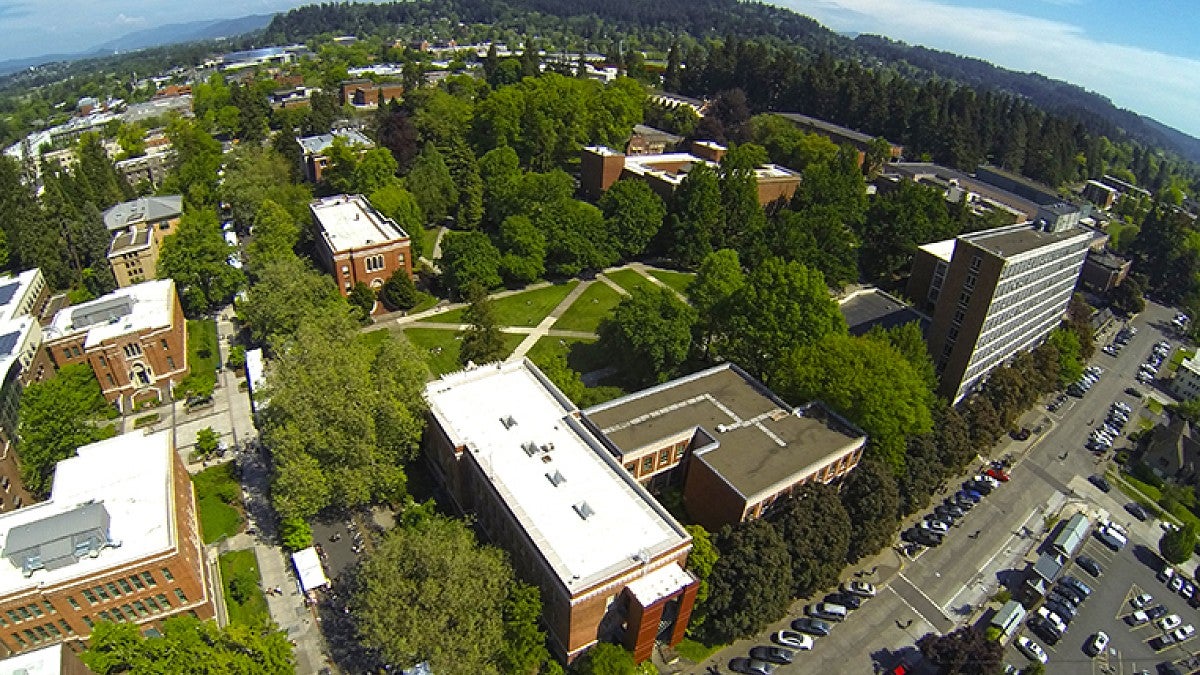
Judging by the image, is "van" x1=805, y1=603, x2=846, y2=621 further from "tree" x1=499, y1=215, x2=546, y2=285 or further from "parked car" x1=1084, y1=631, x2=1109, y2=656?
"tree" x1=499, y1=215, x2=546, y2=285

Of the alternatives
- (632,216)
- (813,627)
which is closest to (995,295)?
(813,627)

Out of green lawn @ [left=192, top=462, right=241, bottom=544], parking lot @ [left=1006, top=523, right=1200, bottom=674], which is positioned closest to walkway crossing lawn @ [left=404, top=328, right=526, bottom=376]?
green lawn @ [left=192, top=462, right=241, bottom=544]

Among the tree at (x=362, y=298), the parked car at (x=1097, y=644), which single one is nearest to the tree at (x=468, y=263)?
the tree at (x=362, y=298)

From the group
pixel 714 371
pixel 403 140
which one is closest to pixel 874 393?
pixel 714 371

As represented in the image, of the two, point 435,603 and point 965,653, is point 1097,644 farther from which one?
point 435,603

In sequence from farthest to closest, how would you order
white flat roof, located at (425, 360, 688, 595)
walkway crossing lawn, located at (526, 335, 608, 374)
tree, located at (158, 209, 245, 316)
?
tree, located at (158, 209, 245, 316)
walkway crossing lawn, located at (526, 335, 608, 374)
white flat roof, located at (425, 360, 688, 595)

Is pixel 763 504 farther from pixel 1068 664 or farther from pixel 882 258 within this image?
pixel 882 258
